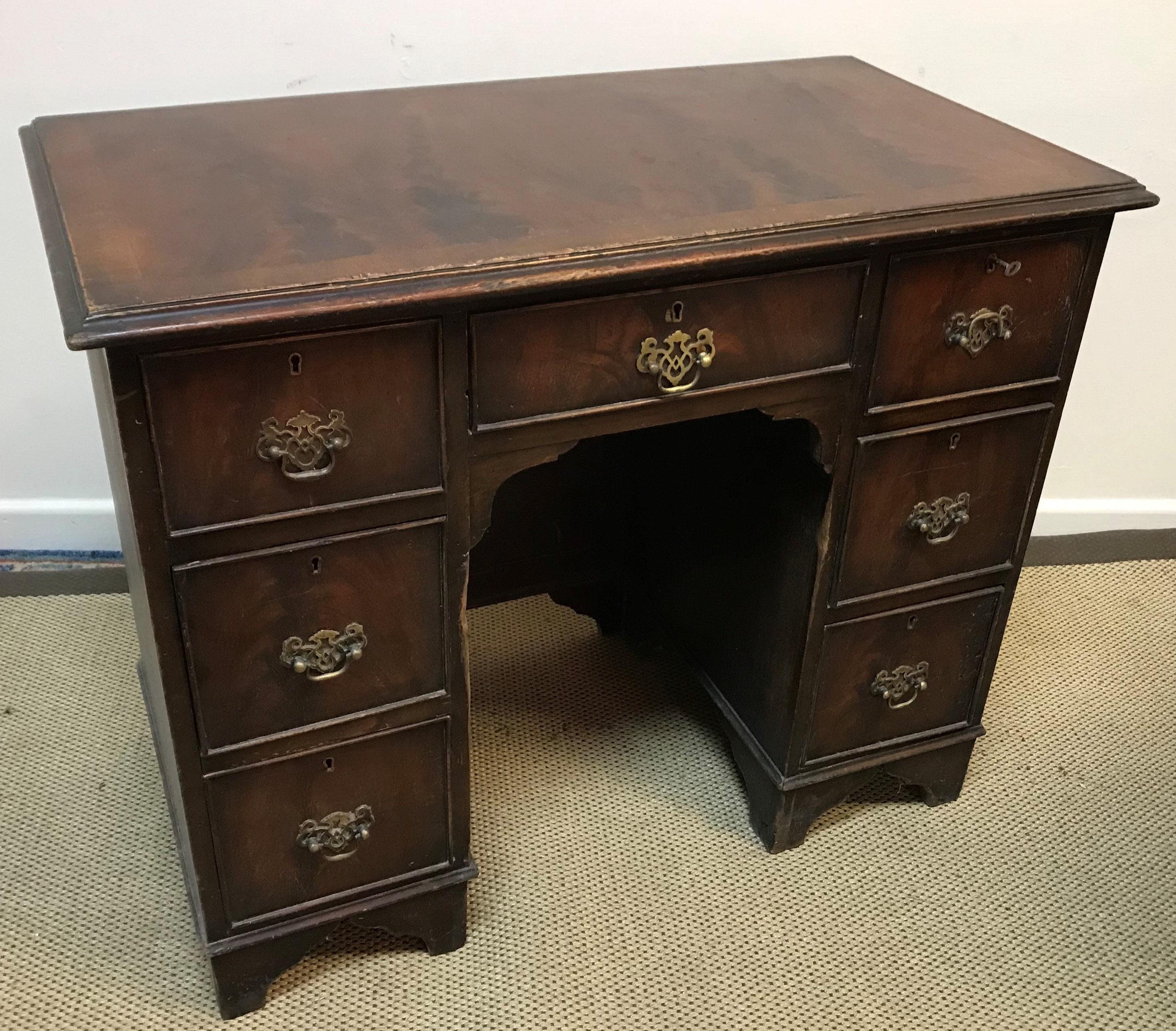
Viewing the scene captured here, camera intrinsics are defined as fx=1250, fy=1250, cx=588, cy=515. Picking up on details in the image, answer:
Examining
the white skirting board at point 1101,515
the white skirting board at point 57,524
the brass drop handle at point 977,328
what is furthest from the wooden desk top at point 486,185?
the white skirting board at point 1101,515

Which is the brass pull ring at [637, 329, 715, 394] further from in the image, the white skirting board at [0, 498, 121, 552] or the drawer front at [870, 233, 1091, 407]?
the white skirting board at [0, 498, 121, 552]

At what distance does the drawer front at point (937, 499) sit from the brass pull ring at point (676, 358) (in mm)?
237

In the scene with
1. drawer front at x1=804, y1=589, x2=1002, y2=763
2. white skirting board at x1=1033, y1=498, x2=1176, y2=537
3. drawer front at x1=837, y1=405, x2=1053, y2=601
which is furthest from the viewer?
white skirting board at x1=1033, y1=498, x2=1176, y2=537

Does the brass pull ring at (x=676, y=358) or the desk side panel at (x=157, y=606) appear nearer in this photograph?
the desk side panel at (x=157, y=606)

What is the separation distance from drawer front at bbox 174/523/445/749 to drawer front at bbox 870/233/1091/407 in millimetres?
504

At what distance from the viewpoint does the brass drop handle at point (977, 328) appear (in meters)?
1.29

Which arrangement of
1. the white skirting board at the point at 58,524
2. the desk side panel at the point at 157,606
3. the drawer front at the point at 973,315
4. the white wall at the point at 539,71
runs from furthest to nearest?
the white skirting board at the point at 58,524 < the white wall at the point at 539,71 < the drawer front at the point at 973,315 < the desk side panel at the point at 157,606

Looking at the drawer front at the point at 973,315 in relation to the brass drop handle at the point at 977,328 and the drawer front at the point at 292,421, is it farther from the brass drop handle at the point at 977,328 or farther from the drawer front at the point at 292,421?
the drawer front at the point at 292,421

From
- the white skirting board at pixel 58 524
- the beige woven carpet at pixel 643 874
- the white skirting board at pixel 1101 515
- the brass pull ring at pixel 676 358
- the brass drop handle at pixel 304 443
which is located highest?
the brass pull ring at pixel 676 358

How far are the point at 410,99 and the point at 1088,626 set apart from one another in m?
1.37

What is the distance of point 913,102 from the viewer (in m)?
1.53

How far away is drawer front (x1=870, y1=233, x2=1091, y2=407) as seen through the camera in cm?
125

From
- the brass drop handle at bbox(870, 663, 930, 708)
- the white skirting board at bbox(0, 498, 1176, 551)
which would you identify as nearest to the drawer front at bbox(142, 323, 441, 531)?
the brass drop handle at bbox(870, 663, 930, 708)

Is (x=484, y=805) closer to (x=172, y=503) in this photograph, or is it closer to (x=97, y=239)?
(x=172, y=503)
